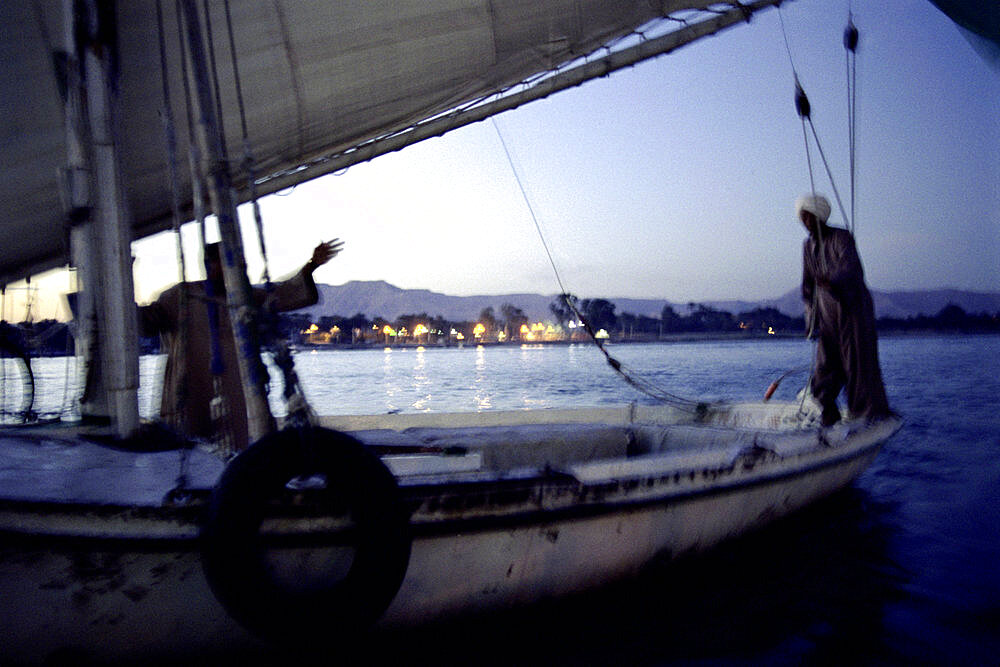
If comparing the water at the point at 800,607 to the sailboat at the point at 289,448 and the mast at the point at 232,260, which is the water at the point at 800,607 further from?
the mast at the point at 232,260

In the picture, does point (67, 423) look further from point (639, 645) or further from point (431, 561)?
point (639, 645)

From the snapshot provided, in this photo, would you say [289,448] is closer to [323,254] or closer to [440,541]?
[440,541]

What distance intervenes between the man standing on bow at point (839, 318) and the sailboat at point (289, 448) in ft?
1.08

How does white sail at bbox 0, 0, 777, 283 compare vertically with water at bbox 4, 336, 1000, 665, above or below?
above

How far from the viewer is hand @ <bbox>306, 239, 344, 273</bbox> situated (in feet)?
15.5

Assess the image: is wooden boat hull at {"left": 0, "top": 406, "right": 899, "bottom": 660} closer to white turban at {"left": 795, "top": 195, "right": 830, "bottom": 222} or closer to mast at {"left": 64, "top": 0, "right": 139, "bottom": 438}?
mast at {"left": 64, "top": 0, "right": 139, "bottom": 438}

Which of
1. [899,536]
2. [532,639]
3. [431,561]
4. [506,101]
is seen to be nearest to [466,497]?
[431,561]

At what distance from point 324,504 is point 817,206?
16.8ft

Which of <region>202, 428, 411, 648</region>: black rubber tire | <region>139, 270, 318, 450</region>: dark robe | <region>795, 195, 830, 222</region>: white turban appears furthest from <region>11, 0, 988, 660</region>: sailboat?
<region>795, 195, 830, 222</region>: white turban

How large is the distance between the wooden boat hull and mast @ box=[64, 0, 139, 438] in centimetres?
63

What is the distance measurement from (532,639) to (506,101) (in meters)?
4.89

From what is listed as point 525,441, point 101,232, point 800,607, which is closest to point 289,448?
point 101,232

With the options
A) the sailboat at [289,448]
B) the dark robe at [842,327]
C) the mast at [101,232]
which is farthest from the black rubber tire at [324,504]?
the dark robe at [842,327]

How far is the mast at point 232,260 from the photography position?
3131 millimetres
